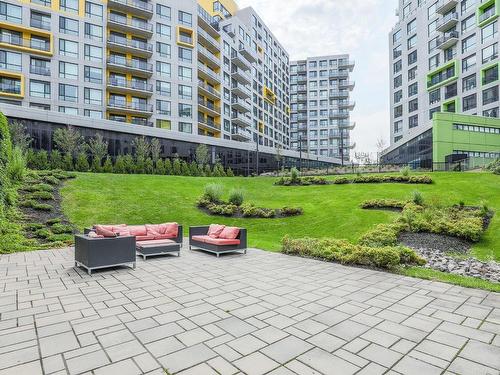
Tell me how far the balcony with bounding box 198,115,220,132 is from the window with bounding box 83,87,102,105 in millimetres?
13392

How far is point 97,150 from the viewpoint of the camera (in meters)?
29.8

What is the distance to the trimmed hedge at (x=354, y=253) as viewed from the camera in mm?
7832

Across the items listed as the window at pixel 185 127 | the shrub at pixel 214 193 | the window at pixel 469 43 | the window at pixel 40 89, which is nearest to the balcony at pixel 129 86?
the window at pixel 185 127

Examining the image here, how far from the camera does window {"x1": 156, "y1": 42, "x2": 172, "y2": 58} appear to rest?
4356cm

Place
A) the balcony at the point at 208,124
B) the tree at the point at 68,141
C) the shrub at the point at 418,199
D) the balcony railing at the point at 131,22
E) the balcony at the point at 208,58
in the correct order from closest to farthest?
the shrub at the point at 418,199 → the tree at the point at 68,141 → the balcony railing at the point at 131,22 → the balcony at the point at 208,124 → the balcony at the point at 208,58

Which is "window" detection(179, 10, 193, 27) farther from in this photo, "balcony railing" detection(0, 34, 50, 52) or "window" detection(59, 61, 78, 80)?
"balcony railing" detection(0, 34, 50, 52)

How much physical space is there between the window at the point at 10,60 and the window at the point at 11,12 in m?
3.68

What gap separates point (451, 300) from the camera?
546 cm

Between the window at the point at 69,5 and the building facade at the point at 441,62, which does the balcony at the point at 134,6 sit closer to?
the window at the point at 69,5

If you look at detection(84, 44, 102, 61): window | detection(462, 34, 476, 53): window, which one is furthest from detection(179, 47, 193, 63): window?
detection(462, 34, 476, 53): window

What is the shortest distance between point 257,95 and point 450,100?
34661 mm

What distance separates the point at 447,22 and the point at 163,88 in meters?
41.2

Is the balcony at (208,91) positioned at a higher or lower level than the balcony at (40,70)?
higher

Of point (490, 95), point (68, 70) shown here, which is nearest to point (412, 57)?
point (490, 95)
